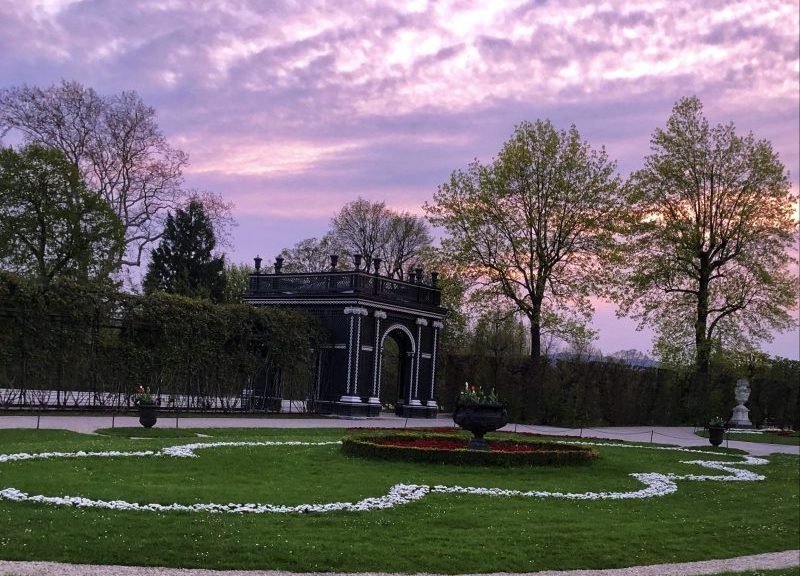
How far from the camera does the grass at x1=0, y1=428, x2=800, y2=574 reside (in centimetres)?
897

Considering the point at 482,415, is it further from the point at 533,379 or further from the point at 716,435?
the point at 533,379

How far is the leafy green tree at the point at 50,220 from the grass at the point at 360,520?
2076 cm

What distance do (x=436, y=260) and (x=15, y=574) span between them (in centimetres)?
3608

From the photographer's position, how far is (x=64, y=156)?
37844 millimetres

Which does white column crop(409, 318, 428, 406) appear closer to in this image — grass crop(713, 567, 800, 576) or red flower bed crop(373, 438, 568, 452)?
red flower bed crop(373, 438, 568, 452)

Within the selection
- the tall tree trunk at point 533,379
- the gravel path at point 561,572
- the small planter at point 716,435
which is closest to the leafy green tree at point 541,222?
the tall tree trunk at point 533,379

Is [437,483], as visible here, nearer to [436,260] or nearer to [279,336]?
[279,336]

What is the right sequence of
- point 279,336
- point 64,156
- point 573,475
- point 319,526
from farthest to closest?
1. point 64,156
2. point 279,336
3. point 573,475
4. point 319,526

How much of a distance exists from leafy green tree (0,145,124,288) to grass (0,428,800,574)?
20763 millimetres

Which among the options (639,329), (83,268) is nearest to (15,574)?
(83,268)

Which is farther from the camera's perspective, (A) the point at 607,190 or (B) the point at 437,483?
(A) the point at 607,190

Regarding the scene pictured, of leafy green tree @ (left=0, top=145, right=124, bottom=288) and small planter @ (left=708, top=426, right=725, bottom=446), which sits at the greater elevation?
leafy green tree @ (left=0, top=145, right=124, bottom=288)

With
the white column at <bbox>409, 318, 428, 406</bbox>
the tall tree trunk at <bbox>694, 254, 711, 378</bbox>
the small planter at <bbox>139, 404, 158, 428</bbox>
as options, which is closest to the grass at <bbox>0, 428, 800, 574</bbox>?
the small planter at <bbox>139, 404, 158, 428</bbox>

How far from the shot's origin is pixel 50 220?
37188mm
